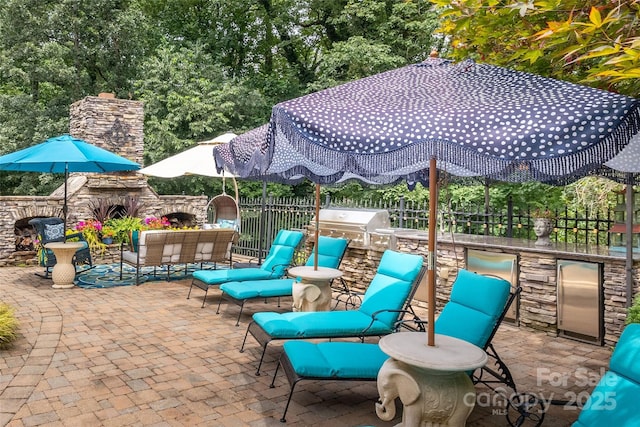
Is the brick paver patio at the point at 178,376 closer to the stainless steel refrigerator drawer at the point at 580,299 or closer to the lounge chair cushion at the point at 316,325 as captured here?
the stainless steel refrigerator drawer at the point at 580,299

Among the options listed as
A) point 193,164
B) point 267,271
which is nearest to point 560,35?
point 267,271

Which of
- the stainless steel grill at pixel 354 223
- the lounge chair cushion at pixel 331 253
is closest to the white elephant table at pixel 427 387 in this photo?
the lounge chair cushion at pixel 331 253

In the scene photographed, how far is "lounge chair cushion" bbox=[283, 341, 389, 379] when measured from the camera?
3.34 m

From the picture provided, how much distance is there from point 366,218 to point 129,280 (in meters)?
4.60

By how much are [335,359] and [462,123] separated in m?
2.06

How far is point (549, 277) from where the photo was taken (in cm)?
574

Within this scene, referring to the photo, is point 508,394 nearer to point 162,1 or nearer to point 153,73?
point 153,73

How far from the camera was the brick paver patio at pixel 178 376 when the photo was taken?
3.46 m

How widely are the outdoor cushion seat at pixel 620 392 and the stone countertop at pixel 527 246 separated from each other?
3.17 meters

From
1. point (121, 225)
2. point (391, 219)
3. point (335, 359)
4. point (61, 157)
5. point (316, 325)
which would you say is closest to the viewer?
point (335, 359)

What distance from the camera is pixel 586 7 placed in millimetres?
3203

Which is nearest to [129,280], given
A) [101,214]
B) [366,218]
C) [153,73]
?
[101,214]

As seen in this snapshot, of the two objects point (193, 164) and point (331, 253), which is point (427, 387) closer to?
point (331, 253)

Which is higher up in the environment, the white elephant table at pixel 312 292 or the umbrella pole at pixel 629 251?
the umbrella pole at pixel 629 251
